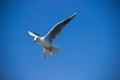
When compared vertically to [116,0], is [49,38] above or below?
below

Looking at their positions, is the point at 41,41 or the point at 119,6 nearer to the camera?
the point at 41,41

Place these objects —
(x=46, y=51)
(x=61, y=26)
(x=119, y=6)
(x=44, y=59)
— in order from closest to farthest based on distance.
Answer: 1. (x=61, y=26)
2. (x=46, y=51)
3. (x=44, y=59)
4. (x=119, y=6)

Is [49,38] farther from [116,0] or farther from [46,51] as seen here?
[116,0]

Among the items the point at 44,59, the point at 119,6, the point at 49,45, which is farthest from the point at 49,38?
the point at 119,6

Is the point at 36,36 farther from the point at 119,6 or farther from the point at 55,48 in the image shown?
the point at 119,6

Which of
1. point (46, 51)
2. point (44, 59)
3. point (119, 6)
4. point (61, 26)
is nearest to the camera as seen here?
point (61, 26)

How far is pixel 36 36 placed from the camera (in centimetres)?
220

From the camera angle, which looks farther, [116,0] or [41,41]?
[116,0]

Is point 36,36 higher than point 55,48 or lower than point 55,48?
higher

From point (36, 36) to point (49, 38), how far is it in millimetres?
97

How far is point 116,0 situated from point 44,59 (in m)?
0.82

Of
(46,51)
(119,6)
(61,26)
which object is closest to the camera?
(61,26)

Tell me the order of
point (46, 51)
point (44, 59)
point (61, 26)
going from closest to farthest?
1. point (61, 26)
2. point (46, 51)
3. point (44, 59)

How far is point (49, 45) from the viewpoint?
216 centimetres
